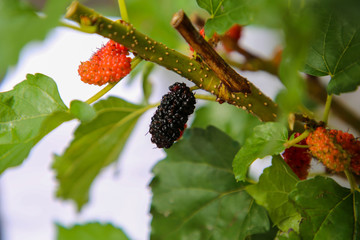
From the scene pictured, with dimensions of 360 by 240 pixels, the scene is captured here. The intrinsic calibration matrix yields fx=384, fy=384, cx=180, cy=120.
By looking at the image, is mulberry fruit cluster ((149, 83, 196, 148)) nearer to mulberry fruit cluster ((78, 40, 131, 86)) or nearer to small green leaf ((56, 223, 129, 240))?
mulberry fruit cluster ((78, 40, 131, 86))

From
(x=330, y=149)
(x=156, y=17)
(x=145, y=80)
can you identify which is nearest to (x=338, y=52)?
(x=330, y=149)

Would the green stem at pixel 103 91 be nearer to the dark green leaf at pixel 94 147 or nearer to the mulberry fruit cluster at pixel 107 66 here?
the mulberry fruit cluster at pixel 107 66

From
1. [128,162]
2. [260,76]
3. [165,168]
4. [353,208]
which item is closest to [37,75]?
[165,168]

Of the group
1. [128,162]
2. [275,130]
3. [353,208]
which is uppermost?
[128,162]

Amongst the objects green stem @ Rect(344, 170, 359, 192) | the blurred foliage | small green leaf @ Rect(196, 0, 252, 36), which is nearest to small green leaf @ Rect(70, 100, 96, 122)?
small green leaf @ Rect(196, 0, 252, 36)

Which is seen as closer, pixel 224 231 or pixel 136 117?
pixel 224 231

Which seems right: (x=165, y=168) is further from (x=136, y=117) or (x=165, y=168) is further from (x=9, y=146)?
(x=9, y=146)
